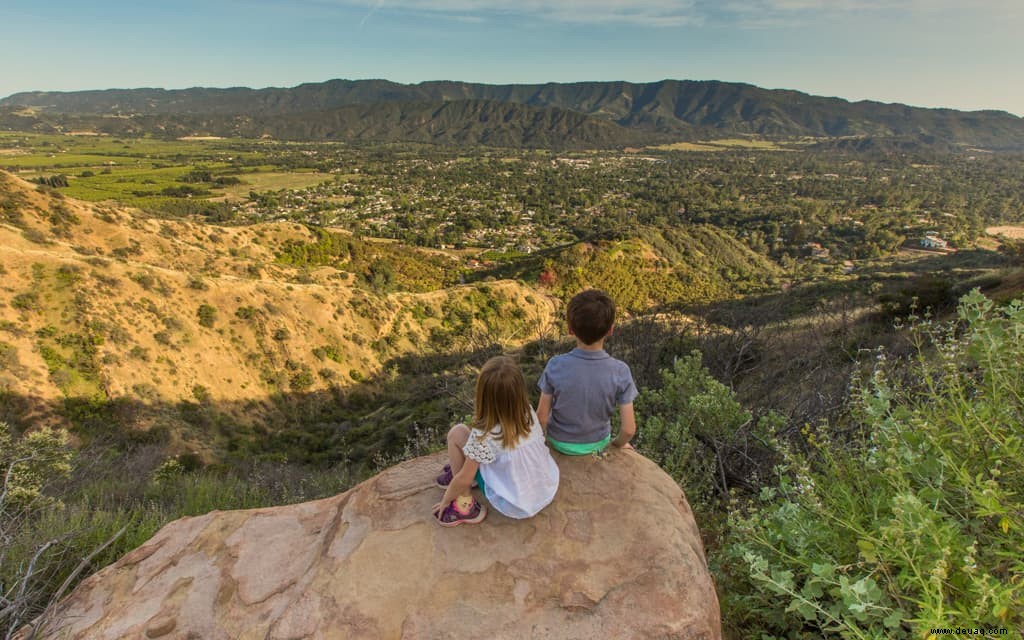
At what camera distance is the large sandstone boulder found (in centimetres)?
299

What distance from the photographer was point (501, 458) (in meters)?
3.52

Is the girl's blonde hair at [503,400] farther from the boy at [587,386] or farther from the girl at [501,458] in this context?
the boy at [587,386]

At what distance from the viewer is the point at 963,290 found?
21031mm

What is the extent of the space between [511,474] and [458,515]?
0.54 meters

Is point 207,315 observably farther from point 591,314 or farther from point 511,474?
point 591,314

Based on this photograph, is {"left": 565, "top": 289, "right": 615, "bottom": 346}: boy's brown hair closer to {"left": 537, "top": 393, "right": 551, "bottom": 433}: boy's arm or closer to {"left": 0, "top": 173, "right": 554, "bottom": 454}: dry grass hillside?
{"left": 537, "top": 393, "right": 551, "bottom": 433}: boy's arm

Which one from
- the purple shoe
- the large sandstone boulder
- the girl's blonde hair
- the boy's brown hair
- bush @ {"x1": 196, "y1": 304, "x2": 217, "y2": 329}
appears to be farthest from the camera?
bush @ {"x1": 196, "y1": 304, "x2": 217, "y2": 329}

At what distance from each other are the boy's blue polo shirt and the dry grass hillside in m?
13.4

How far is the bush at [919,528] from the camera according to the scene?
1889 mm

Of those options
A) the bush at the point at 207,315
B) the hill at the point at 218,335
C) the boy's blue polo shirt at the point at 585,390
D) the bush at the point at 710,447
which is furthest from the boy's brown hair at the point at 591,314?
the bush at the point at 207,315

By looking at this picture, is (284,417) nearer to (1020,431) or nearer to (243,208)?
(1020,431)

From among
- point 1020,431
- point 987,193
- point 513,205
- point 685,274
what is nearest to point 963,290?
point 1020,431

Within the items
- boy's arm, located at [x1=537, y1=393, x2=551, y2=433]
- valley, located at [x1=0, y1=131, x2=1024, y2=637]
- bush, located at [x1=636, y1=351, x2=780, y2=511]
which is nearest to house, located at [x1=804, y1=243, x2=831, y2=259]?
valley, located at [x1=0, y1=131, x2=1024, y2=637]

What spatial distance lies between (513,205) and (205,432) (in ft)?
358
